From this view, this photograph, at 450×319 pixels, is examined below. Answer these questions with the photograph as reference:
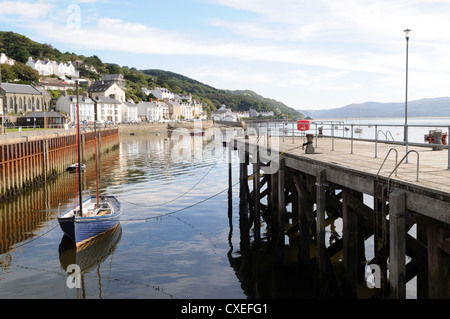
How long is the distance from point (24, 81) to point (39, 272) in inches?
5998

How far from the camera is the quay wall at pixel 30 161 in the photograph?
3038 cm

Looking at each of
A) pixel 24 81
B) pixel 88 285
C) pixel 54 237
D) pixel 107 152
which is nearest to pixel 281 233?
pixel 88 285

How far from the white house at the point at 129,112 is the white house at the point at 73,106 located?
28511mm

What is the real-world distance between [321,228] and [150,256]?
9.13 metres

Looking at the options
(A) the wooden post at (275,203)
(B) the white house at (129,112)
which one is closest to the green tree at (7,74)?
(B) the white house at (129,112)

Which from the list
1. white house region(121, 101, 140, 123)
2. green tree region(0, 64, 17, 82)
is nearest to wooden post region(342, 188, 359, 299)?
green tree region(0, 64, 17, 82)

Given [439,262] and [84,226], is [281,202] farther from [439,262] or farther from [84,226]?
[84,226]

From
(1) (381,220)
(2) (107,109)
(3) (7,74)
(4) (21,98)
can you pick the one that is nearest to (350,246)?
(1) (381,220)

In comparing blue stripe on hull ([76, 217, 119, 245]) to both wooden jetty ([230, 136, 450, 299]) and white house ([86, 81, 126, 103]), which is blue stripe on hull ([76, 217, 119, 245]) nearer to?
wooden jetty ([230, 136, 450, 299])

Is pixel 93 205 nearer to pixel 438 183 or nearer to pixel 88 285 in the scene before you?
pixel 88 285

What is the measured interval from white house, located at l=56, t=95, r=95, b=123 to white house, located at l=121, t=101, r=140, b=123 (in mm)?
28511

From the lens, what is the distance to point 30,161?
118ft

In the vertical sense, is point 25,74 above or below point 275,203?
above

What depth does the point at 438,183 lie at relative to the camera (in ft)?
29.2
